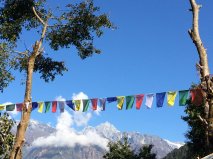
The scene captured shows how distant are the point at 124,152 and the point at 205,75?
60572mm

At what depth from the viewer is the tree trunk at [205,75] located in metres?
14.1

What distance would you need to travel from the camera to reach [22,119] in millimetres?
21938

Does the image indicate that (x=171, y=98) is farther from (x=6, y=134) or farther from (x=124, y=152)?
(x=124, y=152)

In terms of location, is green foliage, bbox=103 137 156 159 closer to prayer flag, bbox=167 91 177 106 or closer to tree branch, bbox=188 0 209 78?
prayer flag, bbox=167 91 177 106

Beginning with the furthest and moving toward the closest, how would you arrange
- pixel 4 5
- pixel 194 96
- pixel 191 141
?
pixel 191 141, pixel 4 5, pixel 194 96

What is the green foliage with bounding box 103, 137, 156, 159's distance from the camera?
71438mm

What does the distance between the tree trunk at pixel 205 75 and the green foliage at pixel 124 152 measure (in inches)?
2237

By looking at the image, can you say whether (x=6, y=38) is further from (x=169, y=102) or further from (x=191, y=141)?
(x=191, y=141)

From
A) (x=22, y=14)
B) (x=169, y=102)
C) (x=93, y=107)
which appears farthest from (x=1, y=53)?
(x=169, y=102)

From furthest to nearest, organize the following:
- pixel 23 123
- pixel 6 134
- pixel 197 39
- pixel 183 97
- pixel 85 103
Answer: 1. pixel 6 134
2. pixel 85 103
3. pixel 183 97
4. pixel 23 123
5. pixel 197 39

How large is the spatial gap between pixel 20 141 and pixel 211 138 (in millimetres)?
10765

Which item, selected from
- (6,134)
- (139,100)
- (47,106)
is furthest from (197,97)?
(6,134)

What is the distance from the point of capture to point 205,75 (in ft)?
47.6

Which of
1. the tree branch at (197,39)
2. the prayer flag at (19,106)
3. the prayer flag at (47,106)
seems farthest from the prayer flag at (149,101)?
the prayer flag at (19,106)
